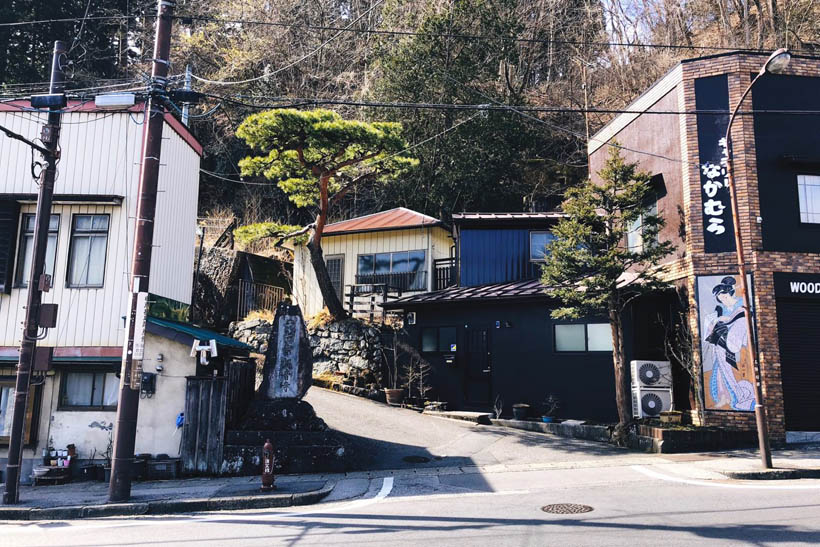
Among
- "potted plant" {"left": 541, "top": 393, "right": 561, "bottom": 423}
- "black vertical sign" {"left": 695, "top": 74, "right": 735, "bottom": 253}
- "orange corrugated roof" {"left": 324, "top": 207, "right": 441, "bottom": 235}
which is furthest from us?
"orange corrugated roof" {"left": 324, "top": 207, "right": 441, "bottom": 235}

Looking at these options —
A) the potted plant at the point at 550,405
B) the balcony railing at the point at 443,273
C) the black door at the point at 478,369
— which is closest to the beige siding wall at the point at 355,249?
the balcony railing at the point at 443,273

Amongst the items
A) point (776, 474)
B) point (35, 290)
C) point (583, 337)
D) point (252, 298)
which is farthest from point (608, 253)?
point (252, 298)

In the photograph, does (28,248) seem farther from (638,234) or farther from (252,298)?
(638,234)

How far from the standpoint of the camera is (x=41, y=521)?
9852 millimetres

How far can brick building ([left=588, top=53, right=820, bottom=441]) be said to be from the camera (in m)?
15.2

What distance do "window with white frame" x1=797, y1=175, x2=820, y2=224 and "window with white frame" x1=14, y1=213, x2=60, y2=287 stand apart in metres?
18.6

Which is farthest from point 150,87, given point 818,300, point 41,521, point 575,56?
point 575,56

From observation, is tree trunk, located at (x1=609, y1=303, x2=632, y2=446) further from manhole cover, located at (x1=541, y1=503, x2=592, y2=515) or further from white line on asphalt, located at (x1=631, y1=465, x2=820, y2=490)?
manhole cover, located at (x1=541, y1=503, x2=592, y2=515)

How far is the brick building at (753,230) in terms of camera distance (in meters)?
15.2

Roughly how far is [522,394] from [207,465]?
394 inches

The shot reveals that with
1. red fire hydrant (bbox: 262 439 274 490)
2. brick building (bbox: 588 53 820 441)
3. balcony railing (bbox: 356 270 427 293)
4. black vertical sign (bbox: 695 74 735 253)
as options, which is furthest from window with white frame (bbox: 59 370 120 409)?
black vertical sign (bbox: 695 74 735 253)

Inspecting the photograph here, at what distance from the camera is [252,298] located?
1078 inches

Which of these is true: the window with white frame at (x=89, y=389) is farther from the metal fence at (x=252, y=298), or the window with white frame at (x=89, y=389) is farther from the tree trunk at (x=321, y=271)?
the metal fence at (x=252, y=298)

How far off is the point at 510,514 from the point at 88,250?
37.3 ft
